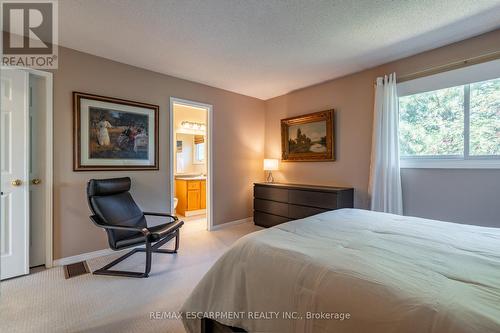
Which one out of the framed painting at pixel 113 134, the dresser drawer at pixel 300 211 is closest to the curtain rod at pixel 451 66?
the dresser drawer at pixel 300 211

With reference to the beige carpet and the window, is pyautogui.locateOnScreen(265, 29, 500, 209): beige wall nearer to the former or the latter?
the window

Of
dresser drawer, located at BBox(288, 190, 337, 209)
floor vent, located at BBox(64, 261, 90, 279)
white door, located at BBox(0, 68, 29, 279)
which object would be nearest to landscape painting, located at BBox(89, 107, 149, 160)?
white door, located at BBox(0, 68, 29, 279)

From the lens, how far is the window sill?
234 cm

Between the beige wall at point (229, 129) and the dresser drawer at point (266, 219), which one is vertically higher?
the beige wall at point (229, 129)

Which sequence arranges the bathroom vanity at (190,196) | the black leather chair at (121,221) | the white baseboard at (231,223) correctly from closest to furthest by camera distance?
the black leather chair at (121,221) < the white baseboard at (231,223) < the bathroom vanity at (190,196)

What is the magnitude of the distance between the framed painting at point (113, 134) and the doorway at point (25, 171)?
0.29 meters

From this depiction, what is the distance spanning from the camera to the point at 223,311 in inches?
50.5

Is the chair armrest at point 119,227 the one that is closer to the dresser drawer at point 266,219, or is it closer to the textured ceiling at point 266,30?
the textured ceiling at point 266,30

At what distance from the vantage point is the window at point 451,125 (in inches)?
93.7

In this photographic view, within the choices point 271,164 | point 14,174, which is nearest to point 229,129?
point 271,164

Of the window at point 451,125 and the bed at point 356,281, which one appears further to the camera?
the window at point 451,125

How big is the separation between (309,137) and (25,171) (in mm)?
3814

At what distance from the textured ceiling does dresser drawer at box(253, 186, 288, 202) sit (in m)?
1.95

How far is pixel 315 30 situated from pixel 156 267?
3091 millimetres
